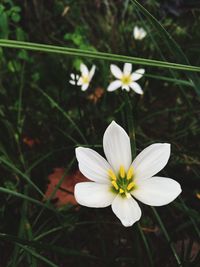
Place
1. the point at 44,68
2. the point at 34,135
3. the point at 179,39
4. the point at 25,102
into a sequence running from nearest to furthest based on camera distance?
the point at 34,135 < the point at 25,102 < the point at 44,68 < the point at 179,39

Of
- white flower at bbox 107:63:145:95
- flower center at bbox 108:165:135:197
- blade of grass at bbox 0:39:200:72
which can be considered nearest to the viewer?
blade of grass at bbox 0:39:200:72

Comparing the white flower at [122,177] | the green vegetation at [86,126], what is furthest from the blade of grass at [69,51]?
the white flower at [122,177]

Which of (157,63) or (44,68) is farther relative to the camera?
(44,68)

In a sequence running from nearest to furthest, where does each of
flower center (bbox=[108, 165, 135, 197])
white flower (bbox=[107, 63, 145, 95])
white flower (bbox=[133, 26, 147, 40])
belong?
1. flower center (bbox=[108, 165, 135, 197])
2. white flower (bbox=[107, 63, 145, 95])
3. white flower (bbox=[133, 26, 147, 40])

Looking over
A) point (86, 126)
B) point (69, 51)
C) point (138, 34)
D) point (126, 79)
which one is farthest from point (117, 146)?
point (138, 34)

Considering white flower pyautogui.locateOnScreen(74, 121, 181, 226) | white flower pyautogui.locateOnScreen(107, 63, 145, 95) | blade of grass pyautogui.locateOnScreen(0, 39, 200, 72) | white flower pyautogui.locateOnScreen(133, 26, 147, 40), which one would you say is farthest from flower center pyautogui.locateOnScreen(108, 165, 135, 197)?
white flower pyautogui.locateOnScreen(133, 26, 147, 40)

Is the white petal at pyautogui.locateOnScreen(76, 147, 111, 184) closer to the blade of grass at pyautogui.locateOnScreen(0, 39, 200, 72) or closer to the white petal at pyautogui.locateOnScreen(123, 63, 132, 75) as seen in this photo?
the blade of grass at pyautogui.locateOnScreen(0, 39, 200, 72)

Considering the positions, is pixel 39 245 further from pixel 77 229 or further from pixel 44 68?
pixel 44 68

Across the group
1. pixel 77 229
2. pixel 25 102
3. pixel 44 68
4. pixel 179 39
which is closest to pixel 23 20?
pixel 44 68

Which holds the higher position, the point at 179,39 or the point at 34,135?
the point at 179,39
